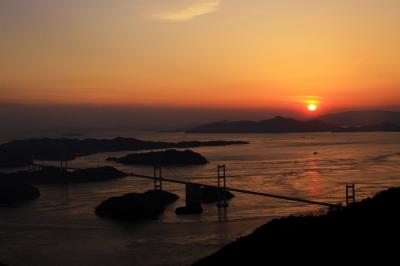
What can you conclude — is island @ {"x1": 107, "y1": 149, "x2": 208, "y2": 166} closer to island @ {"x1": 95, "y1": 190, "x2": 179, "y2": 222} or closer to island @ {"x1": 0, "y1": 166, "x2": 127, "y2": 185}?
island @ {"x1": 0, "y1": 166, "x2": 127, "y2": 185}

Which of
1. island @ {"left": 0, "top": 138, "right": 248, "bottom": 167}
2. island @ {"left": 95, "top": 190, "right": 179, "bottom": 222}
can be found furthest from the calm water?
island @ {"left": 0, "top": 138, "right": 248, "bottom": 167}

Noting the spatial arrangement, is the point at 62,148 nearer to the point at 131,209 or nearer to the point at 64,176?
the point at 64,176

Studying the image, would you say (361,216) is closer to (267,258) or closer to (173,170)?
(267,258)

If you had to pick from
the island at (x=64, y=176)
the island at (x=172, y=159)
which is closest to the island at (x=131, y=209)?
the island at (x=64, y=176)

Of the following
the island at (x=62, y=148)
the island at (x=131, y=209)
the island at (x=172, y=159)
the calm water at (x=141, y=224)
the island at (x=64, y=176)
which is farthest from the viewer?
the island at (x=62, y=148)

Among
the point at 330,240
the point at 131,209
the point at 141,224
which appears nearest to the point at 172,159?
the point at 131,209

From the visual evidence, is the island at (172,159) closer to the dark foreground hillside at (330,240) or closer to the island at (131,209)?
the island at (131,209)

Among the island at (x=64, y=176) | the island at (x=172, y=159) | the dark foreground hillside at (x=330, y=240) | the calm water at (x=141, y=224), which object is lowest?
the calm water at (x=141, y=224)

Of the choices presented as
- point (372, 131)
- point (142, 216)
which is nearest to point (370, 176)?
point (142, 216)

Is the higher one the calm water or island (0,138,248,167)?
island (0,138,248,167)
